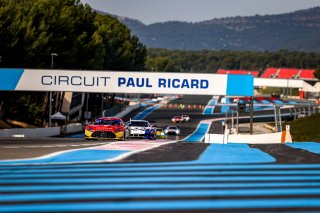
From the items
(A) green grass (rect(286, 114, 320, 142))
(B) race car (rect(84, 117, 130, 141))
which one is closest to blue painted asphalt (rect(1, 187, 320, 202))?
(B) race car (rect(84, 117, 130, 141))

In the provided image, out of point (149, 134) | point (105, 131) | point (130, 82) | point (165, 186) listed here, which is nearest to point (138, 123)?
point (149, 134)

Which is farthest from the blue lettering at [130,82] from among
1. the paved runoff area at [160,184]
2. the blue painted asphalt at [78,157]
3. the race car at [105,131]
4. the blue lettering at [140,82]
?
the paved runoff area at [160,184]

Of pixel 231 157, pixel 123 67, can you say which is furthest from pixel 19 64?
pixel 123 67

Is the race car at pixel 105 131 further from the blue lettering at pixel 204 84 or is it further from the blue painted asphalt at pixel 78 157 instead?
the blue lettering at pixel 204 84

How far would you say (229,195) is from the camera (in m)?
10.6

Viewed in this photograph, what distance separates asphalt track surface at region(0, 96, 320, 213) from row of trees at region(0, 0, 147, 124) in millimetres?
41827

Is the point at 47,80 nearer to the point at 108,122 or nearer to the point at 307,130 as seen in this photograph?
the point at 108,122

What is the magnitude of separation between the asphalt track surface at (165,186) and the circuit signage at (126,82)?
→ 2683 centimetres

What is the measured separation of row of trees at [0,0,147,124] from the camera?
5603 cm

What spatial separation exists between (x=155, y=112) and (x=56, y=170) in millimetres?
93121

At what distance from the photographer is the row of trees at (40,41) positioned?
56031mm

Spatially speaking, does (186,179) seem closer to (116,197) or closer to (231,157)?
(116,197)

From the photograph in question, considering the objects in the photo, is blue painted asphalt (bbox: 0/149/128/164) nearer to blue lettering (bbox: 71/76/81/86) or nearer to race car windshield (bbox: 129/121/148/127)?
race car windshield (bbox: 129/121/148/127)

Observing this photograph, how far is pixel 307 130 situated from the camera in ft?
206
